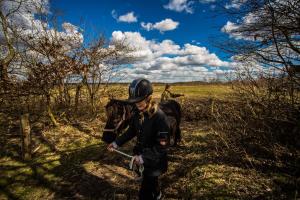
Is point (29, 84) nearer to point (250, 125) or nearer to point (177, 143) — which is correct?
point (177, 143)

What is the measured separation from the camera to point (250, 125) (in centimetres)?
527

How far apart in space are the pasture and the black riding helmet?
220 cm

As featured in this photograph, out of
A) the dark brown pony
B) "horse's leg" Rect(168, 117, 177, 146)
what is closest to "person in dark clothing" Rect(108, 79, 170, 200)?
Result: "horse's leg" Rect(168, 117, 177, 146)

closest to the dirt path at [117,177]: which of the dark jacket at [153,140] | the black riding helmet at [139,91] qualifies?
the dark jacket at [153,140]

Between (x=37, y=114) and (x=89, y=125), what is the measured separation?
8.86 feet

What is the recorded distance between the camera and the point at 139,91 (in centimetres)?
311

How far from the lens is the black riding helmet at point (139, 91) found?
3107 millimetres

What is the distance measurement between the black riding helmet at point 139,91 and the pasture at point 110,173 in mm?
2204

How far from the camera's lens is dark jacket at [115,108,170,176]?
2.99 metres

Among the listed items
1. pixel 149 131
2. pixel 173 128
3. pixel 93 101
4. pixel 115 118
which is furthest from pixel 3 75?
pixel 149 131

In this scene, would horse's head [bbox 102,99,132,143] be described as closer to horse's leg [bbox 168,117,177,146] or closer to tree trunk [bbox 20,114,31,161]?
horse's leg [bbox 168,117,177,146]

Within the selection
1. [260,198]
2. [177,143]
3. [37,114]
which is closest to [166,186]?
[260,198]

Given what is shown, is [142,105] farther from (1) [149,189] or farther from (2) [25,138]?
(2) [25,138]

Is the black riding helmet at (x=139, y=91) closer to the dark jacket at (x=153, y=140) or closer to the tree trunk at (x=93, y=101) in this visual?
the dark jacket at (x=153, y=140)
